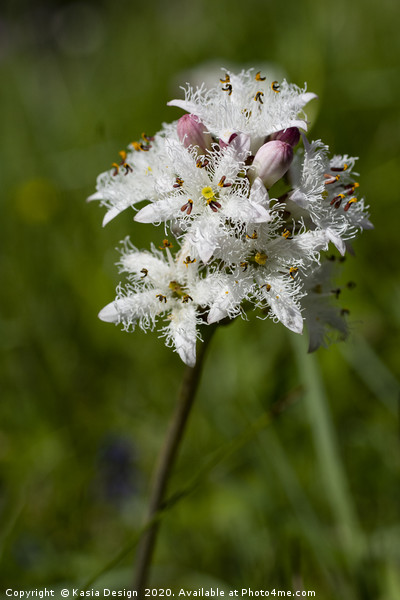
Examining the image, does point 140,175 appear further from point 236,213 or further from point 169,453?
point 169,453

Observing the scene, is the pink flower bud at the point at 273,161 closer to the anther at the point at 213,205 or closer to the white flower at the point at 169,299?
the anther at the point at 213,205

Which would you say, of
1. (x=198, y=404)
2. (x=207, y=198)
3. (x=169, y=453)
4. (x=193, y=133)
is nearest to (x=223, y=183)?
(x=207, y=198)

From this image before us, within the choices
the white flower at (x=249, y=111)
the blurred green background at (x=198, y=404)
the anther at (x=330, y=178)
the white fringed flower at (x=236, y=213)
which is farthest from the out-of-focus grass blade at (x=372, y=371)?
the white flower at (x=249, y=111)

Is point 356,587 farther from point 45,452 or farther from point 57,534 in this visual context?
point 45,452

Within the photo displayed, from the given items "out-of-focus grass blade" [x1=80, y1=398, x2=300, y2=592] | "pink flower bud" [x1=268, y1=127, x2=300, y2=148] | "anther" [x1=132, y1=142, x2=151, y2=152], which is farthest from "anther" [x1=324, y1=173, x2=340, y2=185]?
"out-of-focus grass blade" [x1=80, y1=398, x2=300, y2=592]

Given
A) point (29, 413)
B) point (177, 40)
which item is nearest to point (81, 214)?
point (29, 413)

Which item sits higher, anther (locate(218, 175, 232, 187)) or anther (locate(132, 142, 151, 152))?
anther (locate(132, 142, 151, 152))

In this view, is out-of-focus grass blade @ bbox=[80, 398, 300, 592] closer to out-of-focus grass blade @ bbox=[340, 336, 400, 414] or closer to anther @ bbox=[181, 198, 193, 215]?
anther @ bbox=[181, 198, 193, 215]
